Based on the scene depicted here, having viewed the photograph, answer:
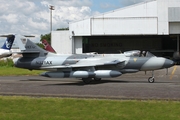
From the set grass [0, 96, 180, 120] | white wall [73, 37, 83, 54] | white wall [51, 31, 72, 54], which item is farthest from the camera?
white wall [51, 31, 72, 54]

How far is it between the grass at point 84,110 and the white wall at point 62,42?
3779cm

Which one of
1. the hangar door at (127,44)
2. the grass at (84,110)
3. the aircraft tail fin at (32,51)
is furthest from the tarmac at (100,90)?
the hangar door at (127,44)

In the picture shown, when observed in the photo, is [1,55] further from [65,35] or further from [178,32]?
[178,32]

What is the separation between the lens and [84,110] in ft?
28.6

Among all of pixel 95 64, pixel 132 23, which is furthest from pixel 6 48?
pixel 95 64

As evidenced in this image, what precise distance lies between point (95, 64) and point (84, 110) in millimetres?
10917

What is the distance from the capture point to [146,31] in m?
44.7

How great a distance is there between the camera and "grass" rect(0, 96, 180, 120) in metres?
7.84

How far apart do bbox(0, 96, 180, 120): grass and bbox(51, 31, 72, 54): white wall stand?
37789 millimetres

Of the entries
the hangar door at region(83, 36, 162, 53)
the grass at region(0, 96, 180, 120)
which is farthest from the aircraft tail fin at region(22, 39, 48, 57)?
the hangar door at region(83, 36, 162, 53)

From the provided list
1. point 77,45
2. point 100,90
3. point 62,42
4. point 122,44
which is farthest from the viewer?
point 122,44

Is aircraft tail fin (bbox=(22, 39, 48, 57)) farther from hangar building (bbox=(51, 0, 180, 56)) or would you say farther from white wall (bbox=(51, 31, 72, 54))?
white wall (bbox=(51, 31, 72, 54))

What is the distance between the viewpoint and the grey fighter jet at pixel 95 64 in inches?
740

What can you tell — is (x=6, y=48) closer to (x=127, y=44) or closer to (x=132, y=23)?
(x=132, y=23)
